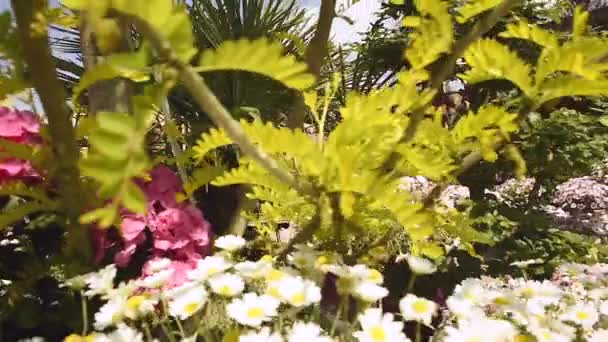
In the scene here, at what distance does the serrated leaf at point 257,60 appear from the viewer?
0.48 metres

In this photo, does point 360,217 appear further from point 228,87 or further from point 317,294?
point 228,87

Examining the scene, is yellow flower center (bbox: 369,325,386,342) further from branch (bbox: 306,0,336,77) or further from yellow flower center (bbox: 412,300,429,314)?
branch (bbox: 306,0,336,77)

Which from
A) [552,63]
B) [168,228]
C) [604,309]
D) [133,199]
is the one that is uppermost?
[552,63]

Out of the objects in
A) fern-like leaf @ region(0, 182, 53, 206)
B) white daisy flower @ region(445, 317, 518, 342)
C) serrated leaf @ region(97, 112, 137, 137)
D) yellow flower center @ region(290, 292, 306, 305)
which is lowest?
white daisy flower @ region(445, 317, 518, 342)

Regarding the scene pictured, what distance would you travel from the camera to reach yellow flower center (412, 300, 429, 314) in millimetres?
851

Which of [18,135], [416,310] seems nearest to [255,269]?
[416,310]

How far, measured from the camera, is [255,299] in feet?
2.62

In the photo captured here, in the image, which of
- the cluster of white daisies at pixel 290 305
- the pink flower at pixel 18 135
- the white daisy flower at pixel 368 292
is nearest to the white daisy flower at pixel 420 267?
the cluster of white daisies at pixel 290 305

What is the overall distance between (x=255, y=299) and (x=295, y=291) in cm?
6

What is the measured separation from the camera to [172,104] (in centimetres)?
352

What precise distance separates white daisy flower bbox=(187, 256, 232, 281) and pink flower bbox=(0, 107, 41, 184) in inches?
12.2

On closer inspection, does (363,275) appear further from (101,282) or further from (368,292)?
(101,282)

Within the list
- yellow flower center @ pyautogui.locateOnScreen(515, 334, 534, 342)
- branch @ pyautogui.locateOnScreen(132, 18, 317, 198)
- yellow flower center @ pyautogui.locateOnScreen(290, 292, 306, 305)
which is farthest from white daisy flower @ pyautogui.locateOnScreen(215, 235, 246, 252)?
yellow flower center @ pyautogui.locateOnScreen(515, 334, 534, 342)

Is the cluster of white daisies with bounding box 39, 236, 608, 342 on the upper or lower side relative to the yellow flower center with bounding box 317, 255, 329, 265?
lower
